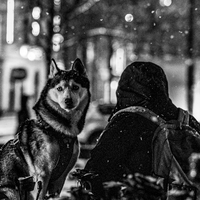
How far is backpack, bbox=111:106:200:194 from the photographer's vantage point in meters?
3.08

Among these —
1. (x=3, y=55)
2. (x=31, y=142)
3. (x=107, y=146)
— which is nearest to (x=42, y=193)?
(x=31, y=142)

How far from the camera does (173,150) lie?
3.09m

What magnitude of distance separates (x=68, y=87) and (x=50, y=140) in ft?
1.91

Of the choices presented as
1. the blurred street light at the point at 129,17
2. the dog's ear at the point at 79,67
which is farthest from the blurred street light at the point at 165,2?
the dog's ear at the point at 79,67

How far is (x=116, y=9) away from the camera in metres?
21.2

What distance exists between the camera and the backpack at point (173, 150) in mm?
3076

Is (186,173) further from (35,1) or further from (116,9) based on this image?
(116,9)

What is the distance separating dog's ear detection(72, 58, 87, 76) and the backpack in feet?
5.44

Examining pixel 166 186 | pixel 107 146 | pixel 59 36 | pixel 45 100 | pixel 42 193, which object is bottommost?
pixel 42 193

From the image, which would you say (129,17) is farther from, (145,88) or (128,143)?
(128,143)

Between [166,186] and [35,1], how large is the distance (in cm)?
1165

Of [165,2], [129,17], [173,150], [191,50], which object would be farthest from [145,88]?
[165,2]

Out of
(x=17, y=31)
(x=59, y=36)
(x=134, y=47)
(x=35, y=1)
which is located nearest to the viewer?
(x=35, y=1)

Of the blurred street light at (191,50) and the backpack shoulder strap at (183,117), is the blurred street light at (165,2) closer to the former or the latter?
the blurred street light at (191,50)
